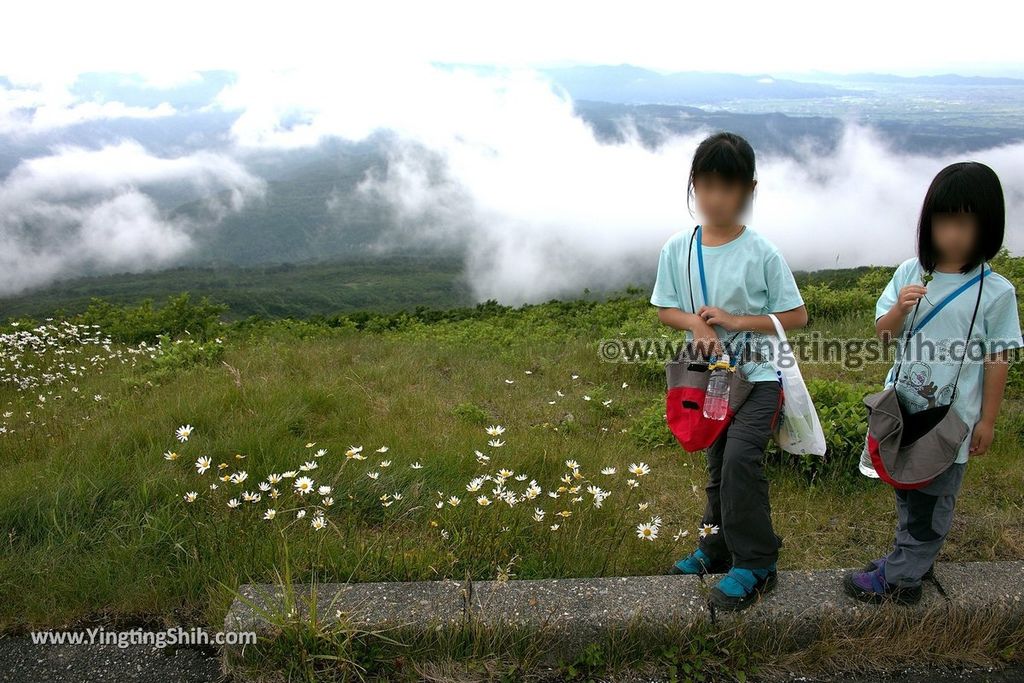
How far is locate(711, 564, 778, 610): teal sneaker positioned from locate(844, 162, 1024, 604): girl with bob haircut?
0.37 meters

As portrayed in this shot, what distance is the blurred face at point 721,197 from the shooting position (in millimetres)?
2607

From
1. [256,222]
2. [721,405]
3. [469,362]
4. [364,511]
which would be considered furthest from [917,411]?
[256,222]

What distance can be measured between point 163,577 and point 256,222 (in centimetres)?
21200

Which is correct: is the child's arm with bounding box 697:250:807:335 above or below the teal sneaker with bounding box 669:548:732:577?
above

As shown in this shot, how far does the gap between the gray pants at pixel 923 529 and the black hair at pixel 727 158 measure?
1383 mm

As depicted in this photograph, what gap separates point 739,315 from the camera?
266cm

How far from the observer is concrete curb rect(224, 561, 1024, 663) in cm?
246

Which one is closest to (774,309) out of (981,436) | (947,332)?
(947,332)

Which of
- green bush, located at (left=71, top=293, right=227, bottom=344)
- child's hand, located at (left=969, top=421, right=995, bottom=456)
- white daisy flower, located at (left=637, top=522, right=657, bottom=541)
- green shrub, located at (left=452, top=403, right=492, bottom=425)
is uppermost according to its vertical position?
child's hand, located at (left=969, top=421, right=995, bottom=456)

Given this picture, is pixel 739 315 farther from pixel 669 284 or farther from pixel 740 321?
pixel 669 284

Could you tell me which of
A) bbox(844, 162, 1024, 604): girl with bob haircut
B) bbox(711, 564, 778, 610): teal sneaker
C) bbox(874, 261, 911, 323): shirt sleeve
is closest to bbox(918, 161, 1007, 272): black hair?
bbox(844, 162, 1024, 604): girl with bob haircut

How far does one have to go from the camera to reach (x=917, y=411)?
2.57 metres

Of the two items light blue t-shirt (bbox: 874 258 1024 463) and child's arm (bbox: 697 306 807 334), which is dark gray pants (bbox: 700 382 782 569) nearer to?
child's arm (bbox: 697 306 807 334)

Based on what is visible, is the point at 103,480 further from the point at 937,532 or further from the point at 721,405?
the point at 937,532
